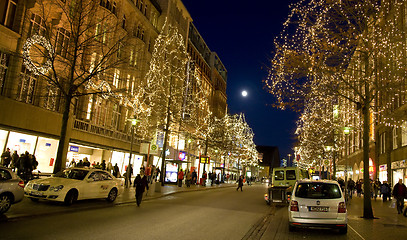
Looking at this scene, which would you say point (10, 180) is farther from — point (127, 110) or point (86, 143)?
point (127, 110)

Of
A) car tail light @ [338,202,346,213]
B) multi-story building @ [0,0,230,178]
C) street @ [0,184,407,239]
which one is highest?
multi-story building @ [0,0,230,178]

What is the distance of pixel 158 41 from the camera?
4112 cm

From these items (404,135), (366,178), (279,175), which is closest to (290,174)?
(279,175)

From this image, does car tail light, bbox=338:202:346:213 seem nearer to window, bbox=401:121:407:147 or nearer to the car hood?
the car hood

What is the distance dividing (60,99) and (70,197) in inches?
569

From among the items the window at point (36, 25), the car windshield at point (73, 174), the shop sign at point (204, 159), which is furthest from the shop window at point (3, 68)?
the shop sign at point (204, 159)

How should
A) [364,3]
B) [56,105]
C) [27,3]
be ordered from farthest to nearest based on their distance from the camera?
1. [56,105]
2. [27,3]
3. [364,3]

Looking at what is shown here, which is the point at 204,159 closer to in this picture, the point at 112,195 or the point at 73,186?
the point at 112,195

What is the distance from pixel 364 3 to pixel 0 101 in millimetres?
21020

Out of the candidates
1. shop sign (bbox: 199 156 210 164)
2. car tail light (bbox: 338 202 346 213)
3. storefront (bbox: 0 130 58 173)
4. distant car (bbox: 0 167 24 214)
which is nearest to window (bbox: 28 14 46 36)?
storefront (bbox: 0 130 58 173)

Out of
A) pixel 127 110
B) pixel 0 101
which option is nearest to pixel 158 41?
pixel 127 110

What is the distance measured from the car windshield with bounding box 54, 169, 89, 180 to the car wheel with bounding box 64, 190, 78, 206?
0.94 m

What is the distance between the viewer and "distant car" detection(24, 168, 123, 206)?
1340 cm

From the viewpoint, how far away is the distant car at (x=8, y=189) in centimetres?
1025
